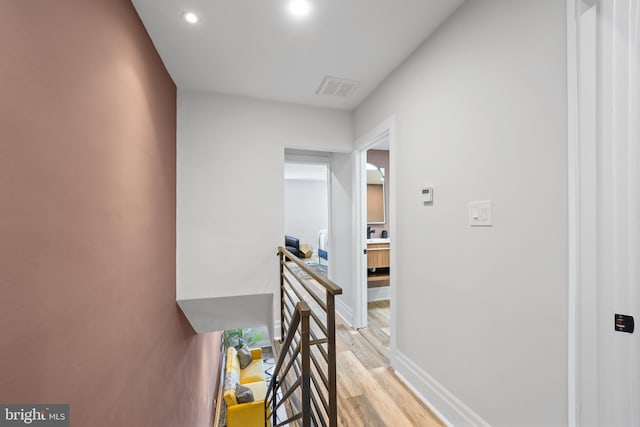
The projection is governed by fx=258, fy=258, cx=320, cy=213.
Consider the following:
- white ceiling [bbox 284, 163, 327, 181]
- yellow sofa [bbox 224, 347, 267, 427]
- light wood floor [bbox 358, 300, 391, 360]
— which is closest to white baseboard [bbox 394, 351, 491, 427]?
light wood floor [bbox 358, 300, 391, 360]

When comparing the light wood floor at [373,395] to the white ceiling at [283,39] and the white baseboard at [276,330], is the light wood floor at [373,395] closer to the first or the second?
the white baseboard at [276,330]

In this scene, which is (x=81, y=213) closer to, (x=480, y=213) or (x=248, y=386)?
(x=480, y=213)

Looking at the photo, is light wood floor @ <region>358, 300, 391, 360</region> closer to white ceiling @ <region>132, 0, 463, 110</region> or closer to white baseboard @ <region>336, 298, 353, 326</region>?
white baseboard @ <region>336, 298, 353, 326</region>

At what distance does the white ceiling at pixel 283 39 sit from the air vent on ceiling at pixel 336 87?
0.07 m

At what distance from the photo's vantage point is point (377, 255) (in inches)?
149

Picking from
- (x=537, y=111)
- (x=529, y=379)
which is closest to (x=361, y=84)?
(x=537, y=111)

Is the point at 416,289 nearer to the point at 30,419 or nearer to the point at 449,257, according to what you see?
the point at 449,257

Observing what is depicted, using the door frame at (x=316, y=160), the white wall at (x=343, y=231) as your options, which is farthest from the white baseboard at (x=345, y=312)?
the door frame at (x=316, y=160)

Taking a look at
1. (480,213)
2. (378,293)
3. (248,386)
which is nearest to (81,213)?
(480,213)

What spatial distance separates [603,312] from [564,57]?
1.00m

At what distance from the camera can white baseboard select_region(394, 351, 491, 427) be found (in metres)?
1.50

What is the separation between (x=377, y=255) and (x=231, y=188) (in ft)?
7.40

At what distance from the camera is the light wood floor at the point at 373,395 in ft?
5.52

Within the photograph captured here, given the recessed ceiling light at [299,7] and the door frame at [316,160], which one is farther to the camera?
the door frame at [316,160]
